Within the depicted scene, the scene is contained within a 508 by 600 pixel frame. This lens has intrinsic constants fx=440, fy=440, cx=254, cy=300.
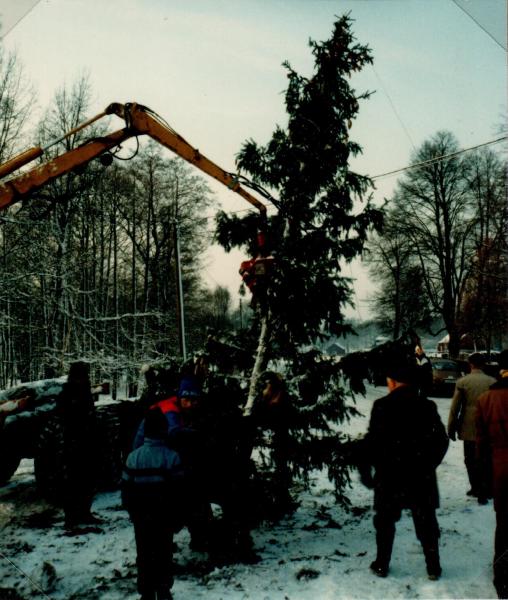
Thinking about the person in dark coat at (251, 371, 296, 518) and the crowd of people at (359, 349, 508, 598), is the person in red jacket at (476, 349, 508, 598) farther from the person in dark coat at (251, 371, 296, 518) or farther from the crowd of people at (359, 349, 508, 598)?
the person in dark coat at (251, 371, 296, 518)

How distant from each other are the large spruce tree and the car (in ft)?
42.8

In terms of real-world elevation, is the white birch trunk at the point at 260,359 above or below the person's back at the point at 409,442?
above

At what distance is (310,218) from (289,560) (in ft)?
12.7

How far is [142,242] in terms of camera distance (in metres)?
15.0

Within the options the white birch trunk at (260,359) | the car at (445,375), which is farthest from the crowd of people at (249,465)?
the car at (445,375)

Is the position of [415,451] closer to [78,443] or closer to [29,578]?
[29,578]

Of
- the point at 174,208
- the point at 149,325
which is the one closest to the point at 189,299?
the point at 149,325

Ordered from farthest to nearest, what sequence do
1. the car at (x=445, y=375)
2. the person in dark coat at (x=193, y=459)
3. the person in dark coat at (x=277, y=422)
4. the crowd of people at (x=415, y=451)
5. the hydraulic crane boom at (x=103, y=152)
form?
the car at (x=445, y=375) → the hydraulic crane boom at (x=103, y=152) → the person in dark coat at (x=277, y=422) → the person in dark coat at (x=193, y=459) → the crowd of people at (x=415, y=451)

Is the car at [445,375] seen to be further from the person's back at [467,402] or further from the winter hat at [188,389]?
the winter hat at [188,389]

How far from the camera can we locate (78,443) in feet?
18.4

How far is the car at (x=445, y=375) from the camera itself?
16922mm

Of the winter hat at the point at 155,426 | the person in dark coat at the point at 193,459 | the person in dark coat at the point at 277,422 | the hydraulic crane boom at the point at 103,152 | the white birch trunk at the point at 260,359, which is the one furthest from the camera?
the hydraulic crane boom at the point at 103,152

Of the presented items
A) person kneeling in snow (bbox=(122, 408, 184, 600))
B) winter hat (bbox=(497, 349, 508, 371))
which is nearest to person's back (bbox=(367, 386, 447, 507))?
winter hat (bbox=(497, 349, 508, 371))

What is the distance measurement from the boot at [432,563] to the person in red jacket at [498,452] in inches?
17.2
